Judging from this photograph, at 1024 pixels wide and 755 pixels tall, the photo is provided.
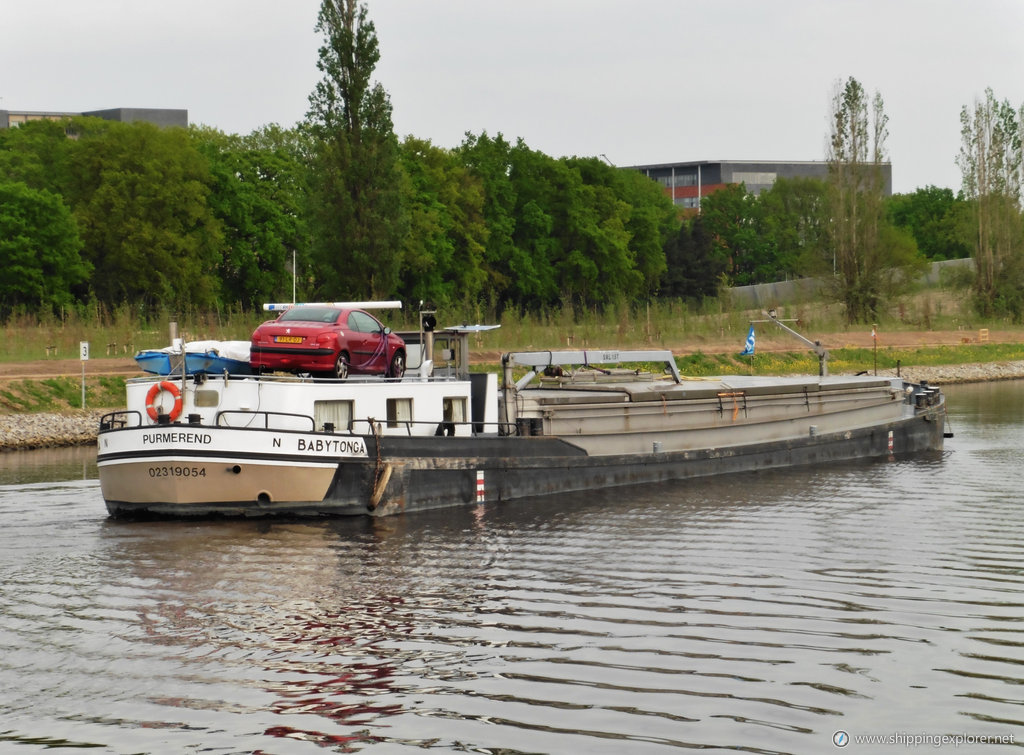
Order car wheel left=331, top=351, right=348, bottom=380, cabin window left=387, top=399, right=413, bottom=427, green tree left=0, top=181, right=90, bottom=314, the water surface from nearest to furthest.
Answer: the water surface, car wheel left=331, top=351, right=348, bottom=380, cabin window left=387, top=399, right=413, bottom=427, green tree left=0, top=181, right=90, bottom=314

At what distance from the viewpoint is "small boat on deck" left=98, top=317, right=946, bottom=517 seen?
22.6m

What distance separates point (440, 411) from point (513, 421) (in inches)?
90.1

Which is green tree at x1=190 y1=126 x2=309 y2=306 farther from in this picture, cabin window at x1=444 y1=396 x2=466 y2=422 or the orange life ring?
the orange life ring

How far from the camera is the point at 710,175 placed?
162 metres

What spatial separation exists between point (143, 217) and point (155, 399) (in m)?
48.2

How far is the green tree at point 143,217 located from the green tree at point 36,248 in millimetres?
2576

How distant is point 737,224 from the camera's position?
12162 cm

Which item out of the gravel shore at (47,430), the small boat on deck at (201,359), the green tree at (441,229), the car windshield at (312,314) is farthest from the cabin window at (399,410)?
the green tree at (441,229)

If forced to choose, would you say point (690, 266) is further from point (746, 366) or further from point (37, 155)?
point (37, 155)

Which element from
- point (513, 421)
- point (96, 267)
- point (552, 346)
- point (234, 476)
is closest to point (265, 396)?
point (234, 476)

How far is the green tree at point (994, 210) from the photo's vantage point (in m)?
85.8

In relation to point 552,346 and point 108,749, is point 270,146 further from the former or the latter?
point 108,749

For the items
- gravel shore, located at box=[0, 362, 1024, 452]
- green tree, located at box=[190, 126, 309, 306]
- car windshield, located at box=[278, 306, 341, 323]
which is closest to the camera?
car windshield, located at box=[278, 306, 341, 323]

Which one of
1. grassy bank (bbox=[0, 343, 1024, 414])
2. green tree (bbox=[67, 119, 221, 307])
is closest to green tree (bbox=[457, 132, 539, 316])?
green tree (bbox=[67, 119, 221, 307])
